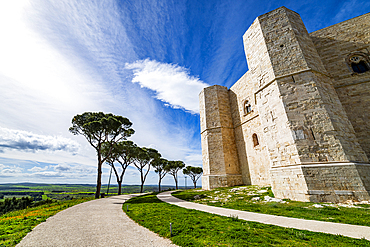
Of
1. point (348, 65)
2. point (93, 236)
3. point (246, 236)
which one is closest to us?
point (246, 236)

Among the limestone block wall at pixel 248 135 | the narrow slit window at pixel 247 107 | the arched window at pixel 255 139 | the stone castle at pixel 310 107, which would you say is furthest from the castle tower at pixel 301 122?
the arched window at pixel 255 139

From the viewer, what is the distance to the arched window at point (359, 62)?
11.6 m

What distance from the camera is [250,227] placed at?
191 inches

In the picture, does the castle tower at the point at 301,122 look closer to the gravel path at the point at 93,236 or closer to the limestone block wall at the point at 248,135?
the limestone block wall at the point at 248,135

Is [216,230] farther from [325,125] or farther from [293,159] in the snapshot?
[325,125]

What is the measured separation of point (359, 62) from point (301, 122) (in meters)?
8.54

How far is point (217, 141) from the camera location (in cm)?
1916

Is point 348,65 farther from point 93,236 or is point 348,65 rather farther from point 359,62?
point 93,236

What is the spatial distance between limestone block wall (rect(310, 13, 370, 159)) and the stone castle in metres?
0.05

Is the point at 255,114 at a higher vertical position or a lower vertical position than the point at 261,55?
lower

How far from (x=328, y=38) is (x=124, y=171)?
33101mm

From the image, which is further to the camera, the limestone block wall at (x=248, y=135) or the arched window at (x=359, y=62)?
the limestone block wall at (x=248, y=135)

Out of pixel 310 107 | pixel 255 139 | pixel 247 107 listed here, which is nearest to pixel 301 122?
pixel 310 107

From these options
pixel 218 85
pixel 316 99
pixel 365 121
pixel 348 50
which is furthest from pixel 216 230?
pixel 218 85
